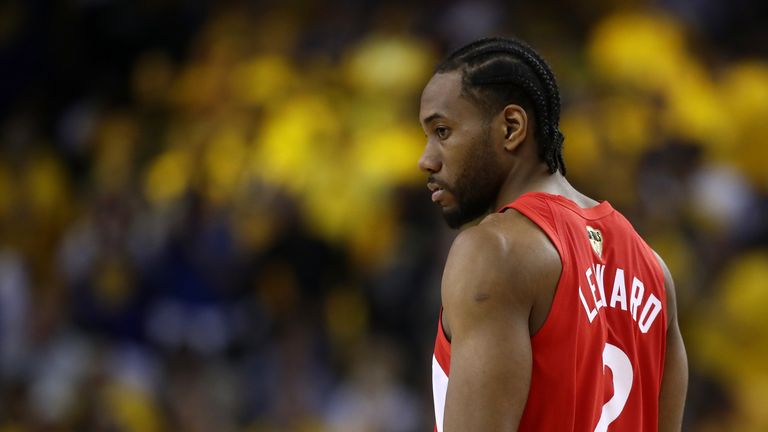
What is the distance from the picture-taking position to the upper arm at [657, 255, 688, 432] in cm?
261

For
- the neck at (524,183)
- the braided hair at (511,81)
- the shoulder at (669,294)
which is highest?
the braided hair at (511,81)

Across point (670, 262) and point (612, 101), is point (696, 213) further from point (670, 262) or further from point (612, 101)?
point (612, 101)

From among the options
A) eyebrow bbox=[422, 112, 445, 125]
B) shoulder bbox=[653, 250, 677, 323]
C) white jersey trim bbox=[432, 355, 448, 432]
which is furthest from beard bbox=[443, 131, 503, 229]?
shoulder bbox=[653, 250, 677, 323]

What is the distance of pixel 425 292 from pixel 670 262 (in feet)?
4.68

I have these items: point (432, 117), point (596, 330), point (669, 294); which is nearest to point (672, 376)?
point (669, 294)

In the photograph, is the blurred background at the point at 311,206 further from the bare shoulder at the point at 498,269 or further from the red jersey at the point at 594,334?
the bare shoulder at the point at 498,269

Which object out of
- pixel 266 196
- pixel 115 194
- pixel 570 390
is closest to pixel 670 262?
pixel 266 196

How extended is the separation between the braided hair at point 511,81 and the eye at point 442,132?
8 centimetres

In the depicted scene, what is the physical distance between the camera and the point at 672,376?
8.61ft

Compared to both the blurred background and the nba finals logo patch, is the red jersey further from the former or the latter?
the blurred background

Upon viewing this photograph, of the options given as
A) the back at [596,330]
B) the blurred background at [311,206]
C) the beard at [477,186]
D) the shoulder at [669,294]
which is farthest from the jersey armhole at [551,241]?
the blurred background at [311,206]

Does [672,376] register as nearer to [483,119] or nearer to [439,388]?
[439,388]

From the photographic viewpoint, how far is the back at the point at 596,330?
7.10ft

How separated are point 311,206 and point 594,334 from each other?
17.7 ft
